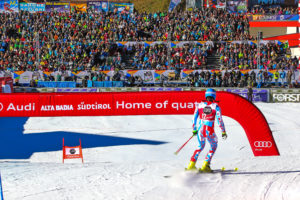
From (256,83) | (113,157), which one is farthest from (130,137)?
(256,83)

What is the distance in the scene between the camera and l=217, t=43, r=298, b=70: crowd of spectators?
98.4 ft

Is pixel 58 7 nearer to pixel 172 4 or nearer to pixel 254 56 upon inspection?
pixel 172 4

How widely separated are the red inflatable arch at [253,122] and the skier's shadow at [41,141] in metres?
4.68

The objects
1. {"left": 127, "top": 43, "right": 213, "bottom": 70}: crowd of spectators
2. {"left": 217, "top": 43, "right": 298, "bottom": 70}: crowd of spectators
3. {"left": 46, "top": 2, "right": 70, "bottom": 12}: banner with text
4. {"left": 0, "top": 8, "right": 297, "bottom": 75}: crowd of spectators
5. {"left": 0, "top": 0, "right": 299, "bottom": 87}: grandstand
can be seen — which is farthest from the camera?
{"left": 46, "top": 2, "right": 70, "bottom": 12}: banner with text

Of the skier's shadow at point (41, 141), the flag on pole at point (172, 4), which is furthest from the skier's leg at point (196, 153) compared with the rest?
the flag on pole at point (172, 4)

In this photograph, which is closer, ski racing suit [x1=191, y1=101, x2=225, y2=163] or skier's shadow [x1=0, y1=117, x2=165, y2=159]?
ski racing suit [x1=191, y1=101, x2=225, y2=163]

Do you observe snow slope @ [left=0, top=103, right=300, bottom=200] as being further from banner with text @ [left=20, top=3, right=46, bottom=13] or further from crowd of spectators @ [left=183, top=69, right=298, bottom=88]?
banner with text @ [left=20, top=3, right=46, bottom=13]

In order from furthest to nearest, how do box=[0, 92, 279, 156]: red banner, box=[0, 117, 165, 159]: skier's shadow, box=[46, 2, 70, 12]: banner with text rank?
box=[46, 2, 70, 12]: banner with text → box=[0, 117, 165, 159]: skier's shadow → box=[0, 92, 279, 156]: red banner

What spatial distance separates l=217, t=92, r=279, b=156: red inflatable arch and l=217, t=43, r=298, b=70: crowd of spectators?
19.2m

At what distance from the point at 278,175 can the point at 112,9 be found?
35056 millimetres

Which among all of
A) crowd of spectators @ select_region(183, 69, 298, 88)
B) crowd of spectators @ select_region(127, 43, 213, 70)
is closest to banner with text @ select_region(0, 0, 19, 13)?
crowd of spectators @ select_region(127, 43, 213, 70)

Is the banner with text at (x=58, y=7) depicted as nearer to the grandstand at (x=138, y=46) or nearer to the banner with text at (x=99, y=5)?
the grandstand at (x=138, y=46)

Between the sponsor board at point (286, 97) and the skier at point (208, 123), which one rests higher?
the skier at point (208, 123)

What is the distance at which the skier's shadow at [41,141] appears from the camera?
46.0 feet
